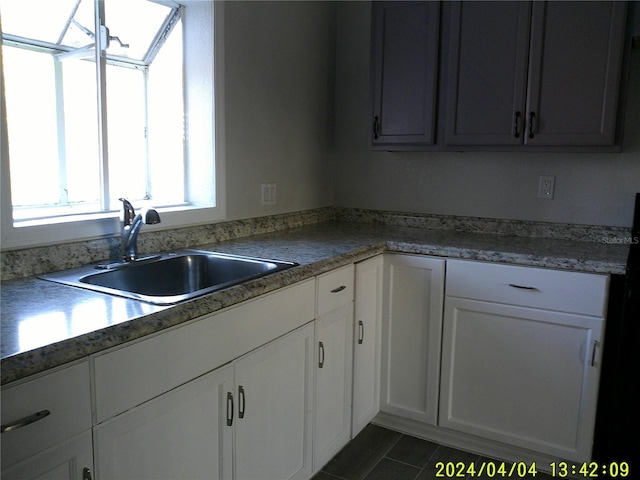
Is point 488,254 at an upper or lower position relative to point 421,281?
upper

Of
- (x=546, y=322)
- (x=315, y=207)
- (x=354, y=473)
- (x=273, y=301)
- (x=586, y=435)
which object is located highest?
(x=315, y=207)

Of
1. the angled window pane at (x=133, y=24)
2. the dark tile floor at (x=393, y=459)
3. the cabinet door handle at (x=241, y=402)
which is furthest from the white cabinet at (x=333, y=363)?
the angled window pane at (x=133, y=24)

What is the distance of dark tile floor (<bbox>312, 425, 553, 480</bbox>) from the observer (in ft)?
7.18

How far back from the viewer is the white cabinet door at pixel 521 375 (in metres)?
2.06

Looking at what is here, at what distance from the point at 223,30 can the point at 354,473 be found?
6.16 ft

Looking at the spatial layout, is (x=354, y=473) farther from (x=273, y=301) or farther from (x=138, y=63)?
(x=138, y=63)

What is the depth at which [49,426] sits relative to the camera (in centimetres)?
104

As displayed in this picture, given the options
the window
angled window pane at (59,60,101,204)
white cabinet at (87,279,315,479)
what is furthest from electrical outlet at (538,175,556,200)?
angled window pane at (59,60,101,204)

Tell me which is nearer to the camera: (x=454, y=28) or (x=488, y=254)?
(x=488, y=254)

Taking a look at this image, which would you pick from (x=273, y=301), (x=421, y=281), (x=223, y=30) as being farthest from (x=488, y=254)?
(x=223, y=30)

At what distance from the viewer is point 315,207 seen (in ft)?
9.94

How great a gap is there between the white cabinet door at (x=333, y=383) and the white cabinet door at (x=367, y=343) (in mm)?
50

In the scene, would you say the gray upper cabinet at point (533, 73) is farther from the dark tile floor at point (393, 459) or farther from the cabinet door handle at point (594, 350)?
the dark tile floor at point (393, 459)

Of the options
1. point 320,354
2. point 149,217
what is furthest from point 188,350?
point 320,354
